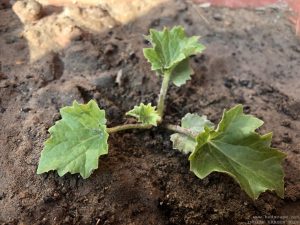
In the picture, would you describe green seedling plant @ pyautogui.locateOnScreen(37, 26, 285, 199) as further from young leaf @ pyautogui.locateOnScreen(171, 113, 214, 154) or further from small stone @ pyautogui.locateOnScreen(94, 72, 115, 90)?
small stone @ pyautogui.locateOnScreen(94, 72, 115, 90)

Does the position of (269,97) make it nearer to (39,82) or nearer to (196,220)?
(196,220)

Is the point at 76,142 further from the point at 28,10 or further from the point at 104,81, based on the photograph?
the point at 28,10

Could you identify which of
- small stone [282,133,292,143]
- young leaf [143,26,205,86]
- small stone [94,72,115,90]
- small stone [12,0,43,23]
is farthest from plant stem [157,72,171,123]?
small stone [12,0,43,23]

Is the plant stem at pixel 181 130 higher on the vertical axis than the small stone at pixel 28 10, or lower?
lower

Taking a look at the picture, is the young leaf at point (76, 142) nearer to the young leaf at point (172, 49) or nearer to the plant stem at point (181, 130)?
the plant stem at point (181, 130)

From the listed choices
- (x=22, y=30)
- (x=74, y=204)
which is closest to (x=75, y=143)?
(x=74, y=204)

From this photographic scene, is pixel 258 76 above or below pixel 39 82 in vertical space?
below

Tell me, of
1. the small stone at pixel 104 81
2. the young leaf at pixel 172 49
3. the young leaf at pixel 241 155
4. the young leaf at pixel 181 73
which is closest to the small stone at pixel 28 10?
the small stone at pixel 104 81
